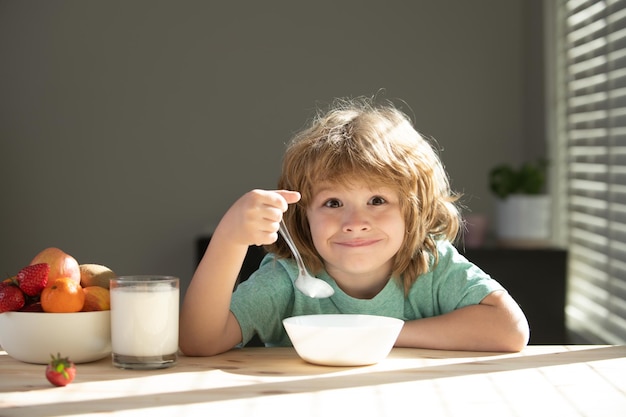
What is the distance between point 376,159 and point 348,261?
6.6 inches

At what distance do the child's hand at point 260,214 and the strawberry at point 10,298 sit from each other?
0.30m

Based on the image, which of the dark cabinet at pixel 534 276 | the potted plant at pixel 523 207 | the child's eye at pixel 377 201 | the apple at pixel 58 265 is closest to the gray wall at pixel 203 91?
the potted plant at pixel 523 207

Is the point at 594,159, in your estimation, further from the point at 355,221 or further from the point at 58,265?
the point at 58,265

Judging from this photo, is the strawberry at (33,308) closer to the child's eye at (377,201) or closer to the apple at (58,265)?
the apple at (58,265)

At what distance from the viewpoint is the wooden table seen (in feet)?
3.21

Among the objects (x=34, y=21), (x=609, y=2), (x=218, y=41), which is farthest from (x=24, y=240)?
(x=609, y=2)

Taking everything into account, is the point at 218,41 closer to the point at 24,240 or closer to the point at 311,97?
the point at 311,97

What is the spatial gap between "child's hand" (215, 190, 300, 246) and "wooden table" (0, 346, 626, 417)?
0.18 m

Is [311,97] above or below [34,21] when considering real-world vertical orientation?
below

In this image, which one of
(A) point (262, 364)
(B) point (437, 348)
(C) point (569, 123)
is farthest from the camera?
(C) point (569, 123)

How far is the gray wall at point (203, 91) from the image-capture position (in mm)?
3820

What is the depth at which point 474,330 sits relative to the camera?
137cm

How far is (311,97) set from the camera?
384 cm

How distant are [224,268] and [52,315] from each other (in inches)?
9.8
